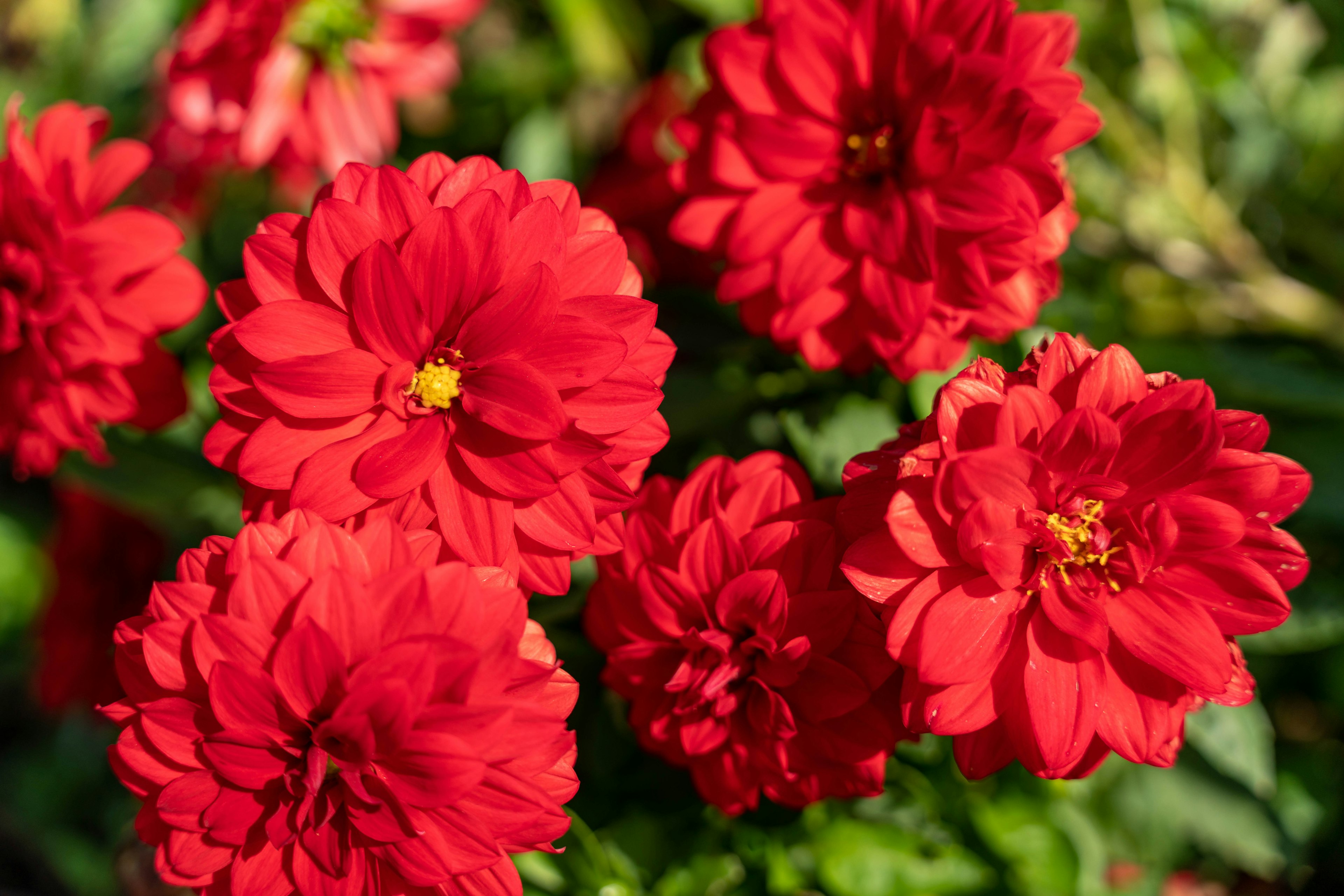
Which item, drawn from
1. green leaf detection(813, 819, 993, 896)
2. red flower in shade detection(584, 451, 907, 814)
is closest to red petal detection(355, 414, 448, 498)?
red flower in shade detection(584, 451, 907, 814)

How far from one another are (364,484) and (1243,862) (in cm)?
115

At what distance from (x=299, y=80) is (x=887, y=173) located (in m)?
0.77

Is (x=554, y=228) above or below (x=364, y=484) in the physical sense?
above

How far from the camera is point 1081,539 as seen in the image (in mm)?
642

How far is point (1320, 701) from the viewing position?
3.92 feet

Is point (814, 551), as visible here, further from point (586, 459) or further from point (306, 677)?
point (306, 677)

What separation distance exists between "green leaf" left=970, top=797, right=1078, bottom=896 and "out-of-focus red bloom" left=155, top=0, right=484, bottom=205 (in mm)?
1012

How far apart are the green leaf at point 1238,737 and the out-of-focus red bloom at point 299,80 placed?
1108 millimetres

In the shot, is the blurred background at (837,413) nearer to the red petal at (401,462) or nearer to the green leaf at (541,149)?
the green leaf at (541,149)

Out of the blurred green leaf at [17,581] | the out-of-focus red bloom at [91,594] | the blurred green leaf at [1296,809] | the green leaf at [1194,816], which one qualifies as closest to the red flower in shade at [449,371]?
the out-of-focus red bloom at [91,594]

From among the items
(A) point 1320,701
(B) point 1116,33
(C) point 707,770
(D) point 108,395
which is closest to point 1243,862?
(A) point 1320,701

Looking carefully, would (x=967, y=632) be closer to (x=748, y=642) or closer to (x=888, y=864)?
(x=748, y=642)

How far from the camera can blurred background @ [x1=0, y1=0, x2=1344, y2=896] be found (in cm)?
89

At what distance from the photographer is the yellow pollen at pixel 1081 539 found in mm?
626
